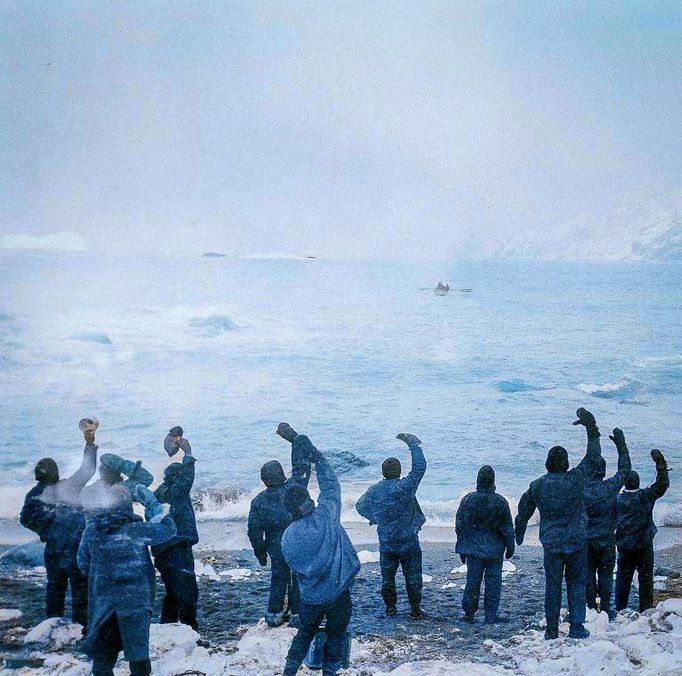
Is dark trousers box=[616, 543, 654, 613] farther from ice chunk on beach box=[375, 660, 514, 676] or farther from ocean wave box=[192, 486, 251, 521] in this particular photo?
ocean wave box=[192, 486, 251, 521]

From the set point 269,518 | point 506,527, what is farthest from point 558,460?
point 269,518

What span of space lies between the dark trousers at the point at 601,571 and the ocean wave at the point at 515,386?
2.48 metres

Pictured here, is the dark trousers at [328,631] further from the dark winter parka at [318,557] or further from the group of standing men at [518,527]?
the group of standing men at [518,527]

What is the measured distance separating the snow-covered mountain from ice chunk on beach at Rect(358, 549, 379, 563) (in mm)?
3469

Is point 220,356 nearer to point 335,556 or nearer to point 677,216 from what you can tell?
point 335,556

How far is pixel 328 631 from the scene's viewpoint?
313 cm

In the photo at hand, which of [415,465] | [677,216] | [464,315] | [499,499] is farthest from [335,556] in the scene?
[677,216]

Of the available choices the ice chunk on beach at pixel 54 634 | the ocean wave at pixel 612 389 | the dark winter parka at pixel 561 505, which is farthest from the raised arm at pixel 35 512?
the ocean wave at pixel 612 389

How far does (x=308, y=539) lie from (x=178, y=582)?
4.24 feet

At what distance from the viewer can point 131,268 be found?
6.34 meters

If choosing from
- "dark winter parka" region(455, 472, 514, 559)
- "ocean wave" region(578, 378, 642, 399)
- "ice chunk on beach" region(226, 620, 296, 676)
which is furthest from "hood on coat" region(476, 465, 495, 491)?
"ocean wave" region(578, 378, 642, 399)

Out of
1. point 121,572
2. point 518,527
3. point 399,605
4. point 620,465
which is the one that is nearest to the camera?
point 121,572

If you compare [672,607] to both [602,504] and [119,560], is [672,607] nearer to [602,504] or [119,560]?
[602,504]

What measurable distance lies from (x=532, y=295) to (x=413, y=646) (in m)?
3.94
